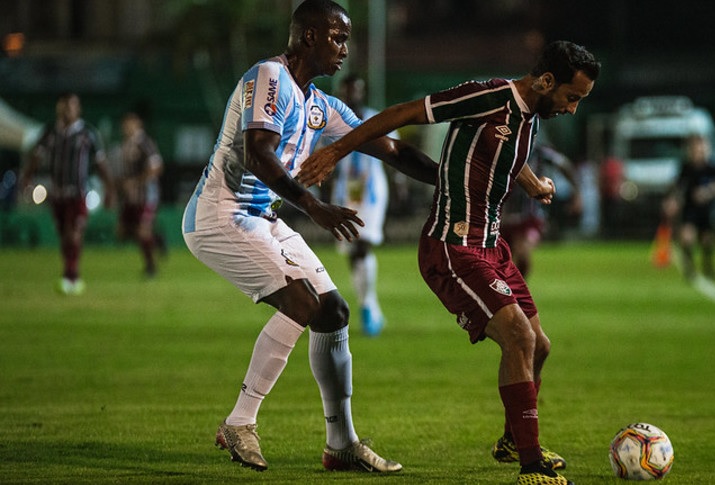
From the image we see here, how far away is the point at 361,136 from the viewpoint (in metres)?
7.04

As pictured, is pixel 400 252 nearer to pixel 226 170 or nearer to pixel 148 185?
pixel 148 185

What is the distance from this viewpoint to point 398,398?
10469 millimetres

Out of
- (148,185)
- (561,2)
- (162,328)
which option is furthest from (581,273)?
(561,2)

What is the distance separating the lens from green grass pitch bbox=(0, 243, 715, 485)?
7781mm

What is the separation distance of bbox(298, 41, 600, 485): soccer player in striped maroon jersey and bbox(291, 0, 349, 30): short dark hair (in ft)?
2.40

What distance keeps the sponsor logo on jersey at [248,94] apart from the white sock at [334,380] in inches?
52.3

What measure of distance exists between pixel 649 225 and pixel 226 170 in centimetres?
3315

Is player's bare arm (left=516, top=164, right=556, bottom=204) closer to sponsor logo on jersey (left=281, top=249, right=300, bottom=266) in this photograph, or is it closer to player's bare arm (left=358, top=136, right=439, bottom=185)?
player's bare arm (left=358, top=136, right=439, bottom=185)

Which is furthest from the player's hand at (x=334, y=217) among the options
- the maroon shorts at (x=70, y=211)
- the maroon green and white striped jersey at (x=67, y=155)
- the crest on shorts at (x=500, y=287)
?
the maroon green and white striped jersey at (x=67, y=155)

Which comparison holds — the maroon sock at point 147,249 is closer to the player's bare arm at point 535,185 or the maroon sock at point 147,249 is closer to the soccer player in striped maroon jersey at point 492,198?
the player's bare arm at point 535,185

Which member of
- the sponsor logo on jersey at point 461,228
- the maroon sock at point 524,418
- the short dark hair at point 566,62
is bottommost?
the maroon sock at point 524,418

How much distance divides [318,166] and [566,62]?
138cm

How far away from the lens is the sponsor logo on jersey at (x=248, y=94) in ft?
23.8

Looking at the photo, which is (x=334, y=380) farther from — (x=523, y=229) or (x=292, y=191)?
(x=523, y=229)
